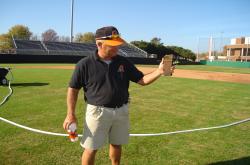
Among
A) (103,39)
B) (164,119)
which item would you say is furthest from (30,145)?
(164,119)

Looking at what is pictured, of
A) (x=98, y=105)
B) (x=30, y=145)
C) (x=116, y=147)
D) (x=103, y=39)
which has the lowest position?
(x=30, y=145)

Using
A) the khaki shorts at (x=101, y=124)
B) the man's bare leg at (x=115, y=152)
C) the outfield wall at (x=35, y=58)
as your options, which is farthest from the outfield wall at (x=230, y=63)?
the khaki shorts at (x=101, y=124)

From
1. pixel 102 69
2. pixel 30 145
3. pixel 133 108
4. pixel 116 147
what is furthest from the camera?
pixel 133 108

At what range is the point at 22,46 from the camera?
39.9 meters

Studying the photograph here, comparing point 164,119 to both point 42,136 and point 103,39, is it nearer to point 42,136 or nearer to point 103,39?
point 42,136

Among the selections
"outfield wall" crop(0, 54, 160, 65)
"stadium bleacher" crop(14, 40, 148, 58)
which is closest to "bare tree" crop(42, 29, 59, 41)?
"stadium bleacher" crop(14, 40, 148, 58)

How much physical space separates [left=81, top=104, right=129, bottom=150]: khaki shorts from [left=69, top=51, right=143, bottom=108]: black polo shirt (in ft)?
0.24

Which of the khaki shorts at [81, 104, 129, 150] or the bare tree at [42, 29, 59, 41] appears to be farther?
the bare tree at [42, 29, 59, 41]

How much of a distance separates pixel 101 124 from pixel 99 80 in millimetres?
492

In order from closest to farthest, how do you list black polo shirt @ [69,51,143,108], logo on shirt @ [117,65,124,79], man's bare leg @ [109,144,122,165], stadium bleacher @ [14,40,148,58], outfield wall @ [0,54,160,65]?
1. black polo shirt @ [69,51,143,108]
2. logo on shirt @ [117,65,124,79]
3. man's bare leg @ [109,144,122,165]
4. outfield wall @ [0,54,160,65]
5. stadium bleacher @ [14,40,148,58]

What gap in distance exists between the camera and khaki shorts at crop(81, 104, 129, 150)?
320 cm

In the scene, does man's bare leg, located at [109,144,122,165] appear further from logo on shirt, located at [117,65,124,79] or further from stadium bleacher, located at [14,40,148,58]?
stadium bleacher, located at [14,40,148,58]

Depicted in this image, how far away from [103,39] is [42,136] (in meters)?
2.75

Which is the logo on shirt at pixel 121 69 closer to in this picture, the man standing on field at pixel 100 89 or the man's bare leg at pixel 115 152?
the man standing on field at pixel 100 89
